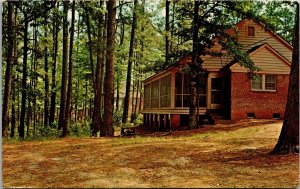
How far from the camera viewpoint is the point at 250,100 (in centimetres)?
2289

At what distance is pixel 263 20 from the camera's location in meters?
18.1

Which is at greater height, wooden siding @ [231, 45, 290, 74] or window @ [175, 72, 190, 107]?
wooden siding @ [231, 45, 290, 74]

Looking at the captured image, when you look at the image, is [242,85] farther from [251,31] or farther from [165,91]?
[165,91]

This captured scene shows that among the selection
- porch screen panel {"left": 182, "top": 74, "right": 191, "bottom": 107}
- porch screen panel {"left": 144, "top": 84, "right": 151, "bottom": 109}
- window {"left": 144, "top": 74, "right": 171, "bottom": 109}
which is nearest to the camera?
porch screen panel {"left": 182, "top": 74, "right": 191, "bottom": 107}

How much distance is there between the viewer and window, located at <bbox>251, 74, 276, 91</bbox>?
76.1ft

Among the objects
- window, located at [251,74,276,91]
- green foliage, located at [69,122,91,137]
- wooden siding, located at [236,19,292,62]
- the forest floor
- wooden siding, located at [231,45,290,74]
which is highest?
wooden siding, located at [236,19,292,62]

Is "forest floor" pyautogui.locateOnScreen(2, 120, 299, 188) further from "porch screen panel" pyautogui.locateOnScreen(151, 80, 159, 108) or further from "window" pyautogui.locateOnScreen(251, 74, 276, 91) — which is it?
"porch screen panel" pyautogui.locateOnScreen(151, 80, 159, 108)

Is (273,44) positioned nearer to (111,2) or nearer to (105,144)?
(111,2)

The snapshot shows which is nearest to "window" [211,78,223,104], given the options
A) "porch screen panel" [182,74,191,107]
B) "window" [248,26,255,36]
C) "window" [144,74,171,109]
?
"porch screen panel" [182,74,191,107]

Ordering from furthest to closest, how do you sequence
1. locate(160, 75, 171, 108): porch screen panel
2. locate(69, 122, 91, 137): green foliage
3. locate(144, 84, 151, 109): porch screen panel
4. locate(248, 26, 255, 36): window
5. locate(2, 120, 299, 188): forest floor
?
locate(144, 84, 151, 109): porch screen panel
locate(248, 26, 255, 36): window
locate(160, 75, 171, 108): porch screen panel
locate(69, 122, 91, 137): green foliage
locate(2, 120, 299, 188): forest floor

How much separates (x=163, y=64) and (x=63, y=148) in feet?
29.5

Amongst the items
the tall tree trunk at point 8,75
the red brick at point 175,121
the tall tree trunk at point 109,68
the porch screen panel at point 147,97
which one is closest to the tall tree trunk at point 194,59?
the red brick at point 175,121

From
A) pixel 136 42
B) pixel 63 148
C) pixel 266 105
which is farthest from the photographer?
pixel 136 42

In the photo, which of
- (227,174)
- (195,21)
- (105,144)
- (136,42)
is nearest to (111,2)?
(195,21)
